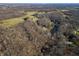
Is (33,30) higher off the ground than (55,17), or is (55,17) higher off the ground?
(55,17)

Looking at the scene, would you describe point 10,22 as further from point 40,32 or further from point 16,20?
point 40,32

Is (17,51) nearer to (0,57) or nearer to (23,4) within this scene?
(0,57)

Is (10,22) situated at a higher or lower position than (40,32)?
higher

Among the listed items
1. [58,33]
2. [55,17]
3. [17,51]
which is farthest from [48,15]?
[17,51]

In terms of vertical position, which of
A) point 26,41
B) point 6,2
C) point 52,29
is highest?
point 6,2

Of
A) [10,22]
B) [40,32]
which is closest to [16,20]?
[10,22]

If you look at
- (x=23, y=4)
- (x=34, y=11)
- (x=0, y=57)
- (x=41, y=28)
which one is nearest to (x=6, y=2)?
(x=23, y=4)

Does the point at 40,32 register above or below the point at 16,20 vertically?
below
